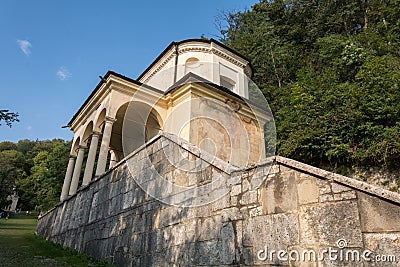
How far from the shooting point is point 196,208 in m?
4.02

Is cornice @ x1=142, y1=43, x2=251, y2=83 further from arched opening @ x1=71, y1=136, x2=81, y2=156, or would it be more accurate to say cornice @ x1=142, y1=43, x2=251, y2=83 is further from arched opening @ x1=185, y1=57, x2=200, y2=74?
arched opening @ x1=71, y1=136, x2=81, y2=156

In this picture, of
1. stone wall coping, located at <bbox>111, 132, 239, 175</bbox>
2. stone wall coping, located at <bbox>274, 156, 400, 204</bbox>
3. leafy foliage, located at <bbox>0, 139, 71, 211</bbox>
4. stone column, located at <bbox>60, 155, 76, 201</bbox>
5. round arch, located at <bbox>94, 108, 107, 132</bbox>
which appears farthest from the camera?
leafy foliage, located at <bbox>0, 139, 71, 211</bbox>

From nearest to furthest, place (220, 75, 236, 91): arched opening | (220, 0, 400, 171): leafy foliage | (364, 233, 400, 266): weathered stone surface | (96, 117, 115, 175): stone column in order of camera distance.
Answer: (364, 233, 400, 266): weathered stone surface < (96, 117, 115, 175): stone column < (220, 0, 400, 171): leafy foliage < (220, 75, 236, 91): arched opening

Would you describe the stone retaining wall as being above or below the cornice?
below

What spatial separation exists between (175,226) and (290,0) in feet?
89.3

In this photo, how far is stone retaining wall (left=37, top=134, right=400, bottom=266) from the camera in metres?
2.52

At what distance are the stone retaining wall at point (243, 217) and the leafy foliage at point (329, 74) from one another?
813cm

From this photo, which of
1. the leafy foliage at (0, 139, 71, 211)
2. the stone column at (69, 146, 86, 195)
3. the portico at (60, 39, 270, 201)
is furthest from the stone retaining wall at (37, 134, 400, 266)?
the leafy foliage at (0, 139, 71, 211)

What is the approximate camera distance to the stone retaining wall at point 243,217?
8.26 ft

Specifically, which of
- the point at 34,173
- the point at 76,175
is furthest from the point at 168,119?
the point at 34,173

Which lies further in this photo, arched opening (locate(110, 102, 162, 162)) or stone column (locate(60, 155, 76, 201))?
stone column (locate(60, 155, 76, 201))

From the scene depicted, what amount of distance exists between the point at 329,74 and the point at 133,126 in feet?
35.6

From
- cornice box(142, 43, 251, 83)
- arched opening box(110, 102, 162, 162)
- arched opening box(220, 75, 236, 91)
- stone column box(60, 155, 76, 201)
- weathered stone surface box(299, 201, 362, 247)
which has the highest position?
cornice box(142, 43, 251, 83)

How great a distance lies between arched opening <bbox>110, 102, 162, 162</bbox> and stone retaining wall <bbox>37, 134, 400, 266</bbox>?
5.57 metres
